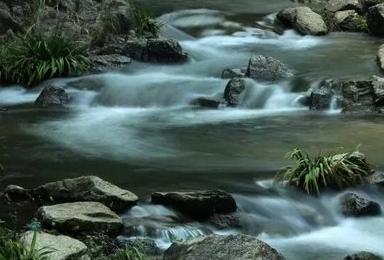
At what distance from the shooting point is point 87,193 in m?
7.10

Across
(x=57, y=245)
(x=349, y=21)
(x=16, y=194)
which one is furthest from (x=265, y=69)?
(x=57, y=245)

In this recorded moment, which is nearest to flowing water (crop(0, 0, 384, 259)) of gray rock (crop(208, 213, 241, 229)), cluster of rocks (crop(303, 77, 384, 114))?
gray rock (crop(208, 213, 241, 229))

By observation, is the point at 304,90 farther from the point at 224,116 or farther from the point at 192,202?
the point at 192,202

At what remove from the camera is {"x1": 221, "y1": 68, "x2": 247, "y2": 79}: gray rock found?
14.1 meters

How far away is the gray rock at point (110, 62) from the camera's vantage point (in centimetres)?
1468

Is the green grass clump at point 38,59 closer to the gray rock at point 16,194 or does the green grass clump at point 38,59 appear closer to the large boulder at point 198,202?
the gray rock at point 16,194

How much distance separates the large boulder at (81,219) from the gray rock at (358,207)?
261 centimetres

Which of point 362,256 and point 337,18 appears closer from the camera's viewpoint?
point 362,256

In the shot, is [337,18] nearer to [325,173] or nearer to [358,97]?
[358,97]

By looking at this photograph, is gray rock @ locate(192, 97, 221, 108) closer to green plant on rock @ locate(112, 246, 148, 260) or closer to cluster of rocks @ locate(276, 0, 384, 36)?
cluster of rocks @ locate(276, 0, 384, 36)

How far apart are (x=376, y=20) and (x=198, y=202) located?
469 inches

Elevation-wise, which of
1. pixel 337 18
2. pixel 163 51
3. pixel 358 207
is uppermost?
pixel 337 18

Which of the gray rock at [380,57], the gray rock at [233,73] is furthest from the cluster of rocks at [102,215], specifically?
the gray rock at [380,57]

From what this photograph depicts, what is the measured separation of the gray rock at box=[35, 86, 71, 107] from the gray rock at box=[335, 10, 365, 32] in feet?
28.4
